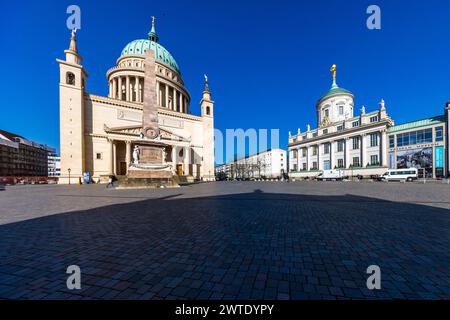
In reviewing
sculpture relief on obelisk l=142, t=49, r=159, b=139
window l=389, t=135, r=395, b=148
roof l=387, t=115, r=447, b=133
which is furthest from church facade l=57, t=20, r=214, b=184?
roof l=387, t=115, r=447, b=133

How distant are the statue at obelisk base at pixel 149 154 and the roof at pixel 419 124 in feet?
160

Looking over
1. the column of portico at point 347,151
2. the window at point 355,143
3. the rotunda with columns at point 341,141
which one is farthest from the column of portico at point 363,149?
the column of portico at point 347,151

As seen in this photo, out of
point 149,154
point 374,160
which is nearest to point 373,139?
point 374,160

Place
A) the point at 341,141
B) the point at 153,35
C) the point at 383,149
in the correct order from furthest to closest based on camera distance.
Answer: the point at 153,35 → the point at 341,141 → the point at 383,149

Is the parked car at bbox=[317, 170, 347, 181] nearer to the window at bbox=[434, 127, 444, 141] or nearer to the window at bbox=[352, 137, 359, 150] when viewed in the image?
the window at bbox=[352, 137, 359, 150]

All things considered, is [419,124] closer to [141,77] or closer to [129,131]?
[129,131]

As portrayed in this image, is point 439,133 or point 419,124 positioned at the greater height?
point 419,124

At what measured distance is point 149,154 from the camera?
18172mm

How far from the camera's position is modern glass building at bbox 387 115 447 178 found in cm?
3594

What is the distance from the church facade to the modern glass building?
139 ft

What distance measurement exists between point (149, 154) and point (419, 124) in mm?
52084

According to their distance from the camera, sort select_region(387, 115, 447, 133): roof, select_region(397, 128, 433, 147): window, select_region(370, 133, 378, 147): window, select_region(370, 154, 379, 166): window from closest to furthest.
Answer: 1. select_region(387, 115, 447, 133): roof
2. select_region(397, 128, 433, 147): window
3. select_region(370, 154, 379, 166): window
4. select_region(370, 133, 378, 147): window
